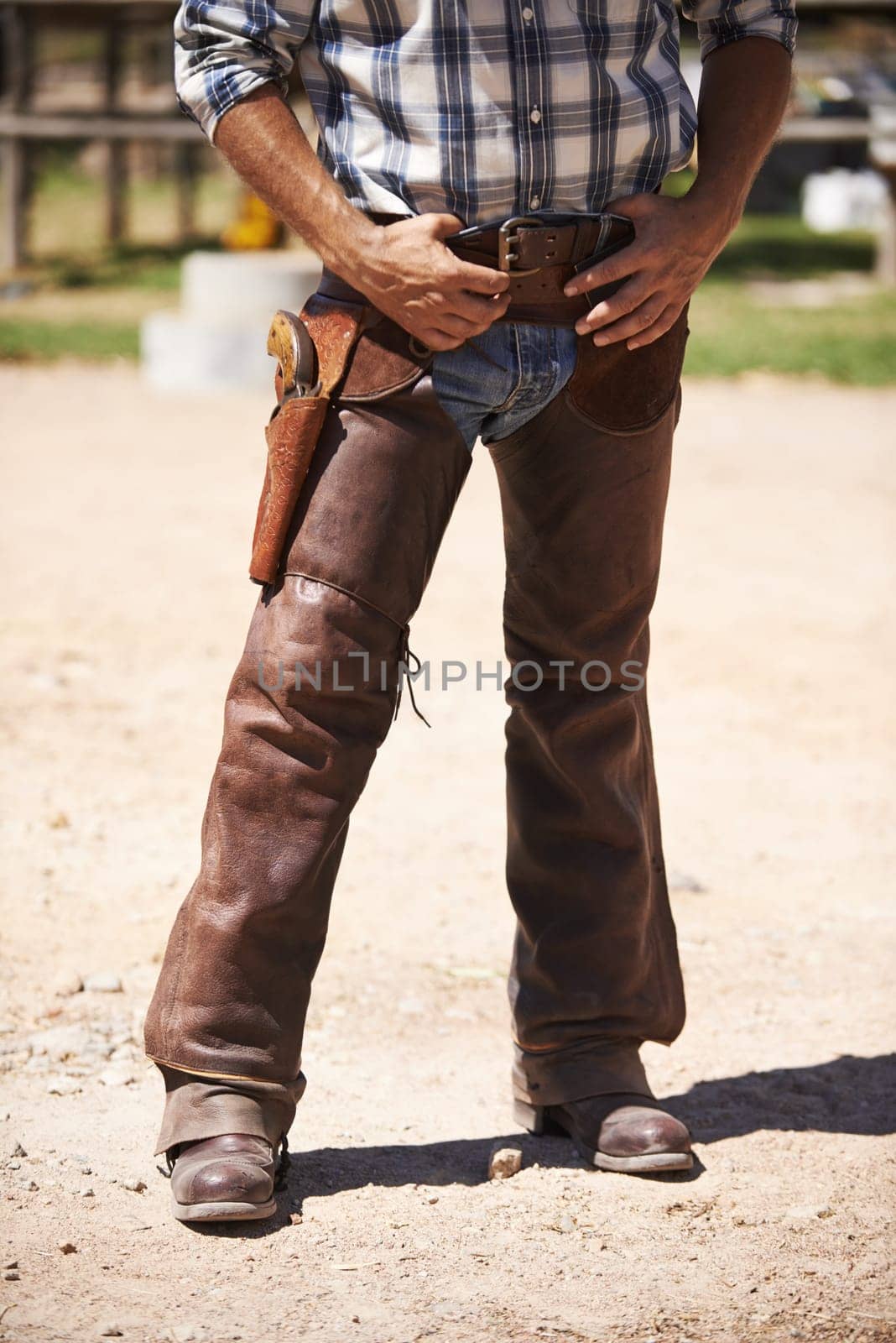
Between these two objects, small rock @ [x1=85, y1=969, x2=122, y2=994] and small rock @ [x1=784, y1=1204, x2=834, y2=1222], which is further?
small rock @ [x1=85, y1=969, x2=122, y2=994]

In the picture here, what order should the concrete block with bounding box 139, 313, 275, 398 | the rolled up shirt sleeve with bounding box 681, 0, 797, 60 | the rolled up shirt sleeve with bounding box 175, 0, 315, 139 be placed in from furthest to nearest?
1. the concrete block with bounding box 139, 313, 275, 398
2. the rolled up shirt sleeve with bounding box 681, 0, 797, 60
3. the rolled up shirt sleeve with bounding box 175, 0, 315, 139

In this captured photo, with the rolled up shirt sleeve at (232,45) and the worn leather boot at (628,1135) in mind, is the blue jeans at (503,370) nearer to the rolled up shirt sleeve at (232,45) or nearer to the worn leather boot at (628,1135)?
the rolled up shirt sleeve at (232,45)

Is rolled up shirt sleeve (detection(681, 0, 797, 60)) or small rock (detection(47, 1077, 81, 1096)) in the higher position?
rolled up shirt sleeve (detection(681, 0, 797, 60))

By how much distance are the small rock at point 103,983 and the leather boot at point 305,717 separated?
76 cm

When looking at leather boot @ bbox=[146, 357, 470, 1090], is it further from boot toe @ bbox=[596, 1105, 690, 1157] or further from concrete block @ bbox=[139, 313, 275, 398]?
concrete block @ bbox=[139, 313, 275, 398]

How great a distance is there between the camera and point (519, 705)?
7.26 ft

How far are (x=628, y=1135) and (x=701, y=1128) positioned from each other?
0.23 m

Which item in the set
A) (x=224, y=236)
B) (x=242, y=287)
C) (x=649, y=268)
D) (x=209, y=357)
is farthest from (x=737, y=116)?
(x=224, y=236)

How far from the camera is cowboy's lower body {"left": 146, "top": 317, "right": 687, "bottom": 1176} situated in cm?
193

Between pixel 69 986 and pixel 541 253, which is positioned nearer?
pixel 541 253

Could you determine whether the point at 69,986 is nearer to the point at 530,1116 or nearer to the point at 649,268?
the point at 530,1116

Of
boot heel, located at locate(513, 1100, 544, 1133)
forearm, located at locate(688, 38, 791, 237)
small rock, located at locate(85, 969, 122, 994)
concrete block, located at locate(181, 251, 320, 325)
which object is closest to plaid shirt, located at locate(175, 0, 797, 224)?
forearm, located at locate(688, 38, 791, 237)

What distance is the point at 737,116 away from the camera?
203 cm

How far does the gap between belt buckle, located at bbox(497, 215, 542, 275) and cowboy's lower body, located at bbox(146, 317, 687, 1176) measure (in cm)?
9
